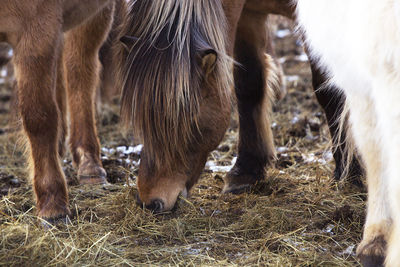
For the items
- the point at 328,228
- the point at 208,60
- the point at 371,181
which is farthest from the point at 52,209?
the point at 371,181

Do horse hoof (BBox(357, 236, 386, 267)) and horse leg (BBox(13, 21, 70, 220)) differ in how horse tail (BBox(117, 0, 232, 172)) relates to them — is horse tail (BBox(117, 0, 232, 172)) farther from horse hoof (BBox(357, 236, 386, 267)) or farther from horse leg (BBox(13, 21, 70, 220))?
horse hoof (BBox(357, 236, 386, 267))

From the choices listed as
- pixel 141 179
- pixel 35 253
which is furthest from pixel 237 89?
pixel 35 253

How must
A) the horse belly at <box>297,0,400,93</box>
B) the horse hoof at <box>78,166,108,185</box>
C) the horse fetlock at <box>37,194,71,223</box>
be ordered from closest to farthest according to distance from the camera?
1. the horse belly at <box>297,0,400,93</box>
2. the horse fetlock at <box>37,194,71,223</box>
3. the horse hoof at <box>78,166,108,185</box>

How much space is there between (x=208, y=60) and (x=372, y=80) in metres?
1.25

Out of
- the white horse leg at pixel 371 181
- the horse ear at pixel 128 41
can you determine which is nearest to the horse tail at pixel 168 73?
the horse ear at pixel 128 41

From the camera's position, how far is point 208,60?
317 cm

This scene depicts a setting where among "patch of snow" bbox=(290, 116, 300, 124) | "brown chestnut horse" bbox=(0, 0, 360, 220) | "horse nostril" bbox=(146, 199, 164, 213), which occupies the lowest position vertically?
"patch of snow" bbox=(290, 116, 300, 124)

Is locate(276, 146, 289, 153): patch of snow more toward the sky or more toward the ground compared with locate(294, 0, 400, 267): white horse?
more toward the ground

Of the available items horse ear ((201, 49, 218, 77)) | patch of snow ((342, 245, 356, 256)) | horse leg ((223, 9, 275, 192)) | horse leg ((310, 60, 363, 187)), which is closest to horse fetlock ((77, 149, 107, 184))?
horse leg ((223, 9, 275, 192))

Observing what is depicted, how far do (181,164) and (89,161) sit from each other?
1494 mm

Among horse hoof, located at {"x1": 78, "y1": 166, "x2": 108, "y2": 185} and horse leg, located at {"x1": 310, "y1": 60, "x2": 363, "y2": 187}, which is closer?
horse leg, located at {"x1": 310, "y1": 60, "x2": 363, "y2": 187}

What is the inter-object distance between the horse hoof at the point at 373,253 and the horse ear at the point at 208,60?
121cm

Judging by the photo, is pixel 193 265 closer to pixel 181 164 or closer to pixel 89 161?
pixel 181 164

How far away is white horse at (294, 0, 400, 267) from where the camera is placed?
1951 millimetres
